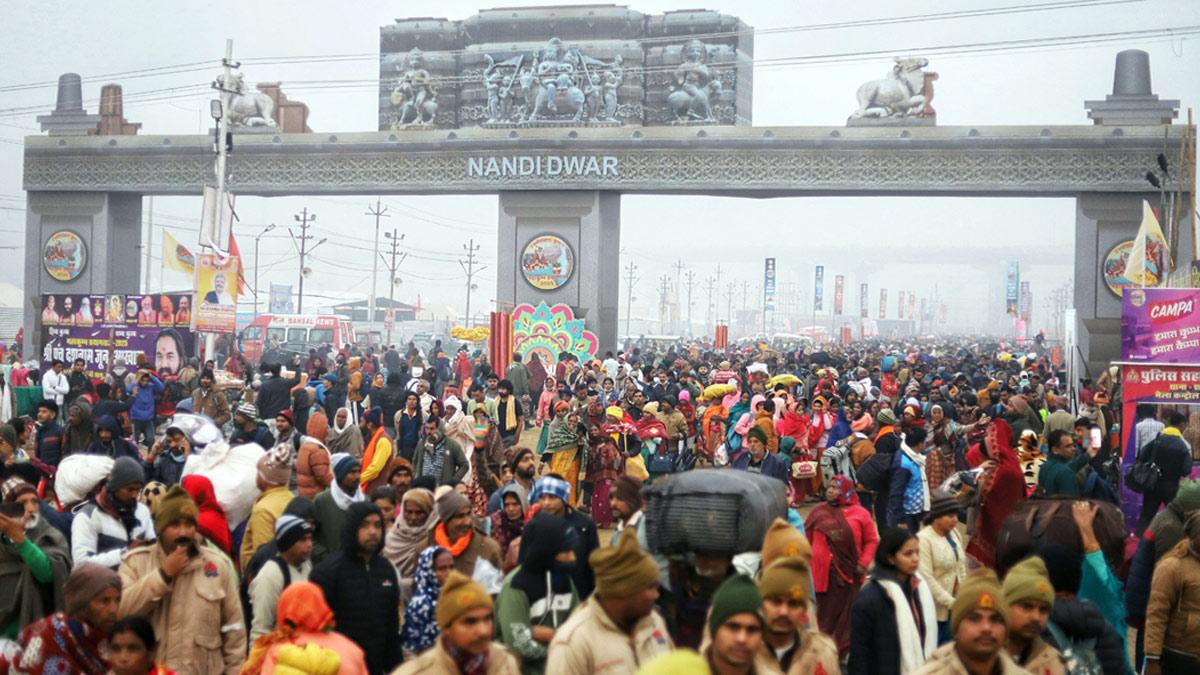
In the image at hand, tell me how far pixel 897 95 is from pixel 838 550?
26.0 meters

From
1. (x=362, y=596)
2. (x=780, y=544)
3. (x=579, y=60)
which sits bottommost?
(x=362, y=596)

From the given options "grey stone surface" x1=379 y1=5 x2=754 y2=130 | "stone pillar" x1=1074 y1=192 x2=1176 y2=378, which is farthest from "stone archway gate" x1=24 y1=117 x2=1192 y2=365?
"grey stone surface" x1=379 y1=5 x2=754 y2=130

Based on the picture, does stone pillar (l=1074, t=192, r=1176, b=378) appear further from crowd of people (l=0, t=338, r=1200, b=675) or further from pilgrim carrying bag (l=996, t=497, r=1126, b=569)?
pilgrim carrying bag (l=996, t=497, r=1126, b=569)

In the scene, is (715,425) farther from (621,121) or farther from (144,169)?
(144,169)

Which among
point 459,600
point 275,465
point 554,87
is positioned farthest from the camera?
point 554,87

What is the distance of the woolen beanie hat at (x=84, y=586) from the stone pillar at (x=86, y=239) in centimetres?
3271

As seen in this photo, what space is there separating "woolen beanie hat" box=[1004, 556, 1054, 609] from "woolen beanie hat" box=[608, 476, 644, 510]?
244 centimetres

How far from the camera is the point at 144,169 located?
36.8m

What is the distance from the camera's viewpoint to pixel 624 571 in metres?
5.15

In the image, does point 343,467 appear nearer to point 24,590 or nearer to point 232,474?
point 232,474

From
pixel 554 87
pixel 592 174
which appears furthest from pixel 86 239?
pixel 592 174

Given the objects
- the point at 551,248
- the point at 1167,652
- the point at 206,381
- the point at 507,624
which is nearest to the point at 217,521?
the point at 507,624

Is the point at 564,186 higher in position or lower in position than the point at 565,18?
lower

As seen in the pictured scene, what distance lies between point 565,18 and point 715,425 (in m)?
23.4
